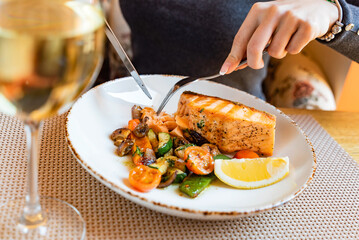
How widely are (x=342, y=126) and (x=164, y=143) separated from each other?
76 cm

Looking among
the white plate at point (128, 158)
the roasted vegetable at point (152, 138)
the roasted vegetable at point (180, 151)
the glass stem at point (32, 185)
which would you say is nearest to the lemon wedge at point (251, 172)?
the white plate at point (128, 158)

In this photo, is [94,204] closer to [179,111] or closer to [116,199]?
[116,199]

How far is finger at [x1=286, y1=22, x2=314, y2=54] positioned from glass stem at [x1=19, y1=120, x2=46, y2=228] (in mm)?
874

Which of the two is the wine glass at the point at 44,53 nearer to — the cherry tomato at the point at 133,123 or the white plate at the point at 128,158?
the white plate at the point at 128,158

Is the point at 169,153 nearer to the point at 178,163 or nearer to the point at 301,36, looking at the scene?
the point at 178,163

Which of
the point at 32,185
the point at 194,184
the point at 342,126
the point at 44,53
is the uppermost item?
the point at 44,53

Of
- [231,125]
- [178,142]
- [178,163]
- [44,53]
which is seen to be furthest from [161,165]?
[44,53]

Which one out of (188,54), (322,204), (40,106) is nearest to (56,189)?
(40,106)

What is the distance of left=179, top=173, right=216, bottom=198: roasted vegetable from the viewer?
2.94 ft

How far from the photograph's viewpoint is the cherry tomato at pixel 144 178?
86cm

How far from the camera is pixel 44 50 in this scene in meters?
0.50

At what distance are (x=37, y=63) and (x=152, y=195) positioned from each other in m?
0.44

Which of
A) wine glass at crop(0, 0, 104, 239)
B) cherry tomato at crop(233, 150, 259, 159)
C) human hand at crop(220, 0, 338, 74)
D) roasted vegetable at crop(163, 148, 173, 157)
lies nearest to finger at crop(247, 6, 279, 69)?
human hand at crop(220, 0, 338, 74)

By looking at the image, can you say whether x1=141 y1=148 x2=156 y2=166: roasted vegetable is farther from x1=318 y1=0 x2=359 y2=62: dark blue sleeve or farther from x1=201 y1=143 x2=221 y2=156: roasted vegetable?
x1=318 y1=0 x2=359 y2=62: dark blue sleeve
